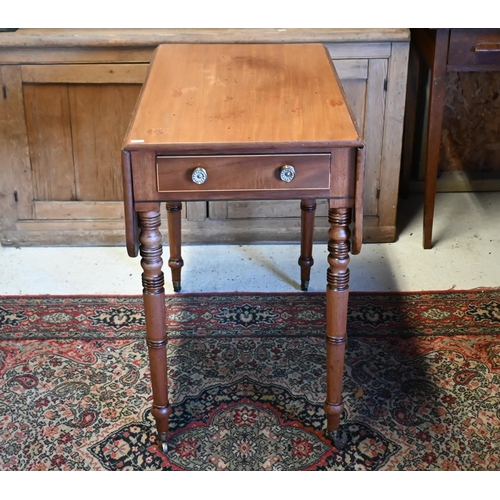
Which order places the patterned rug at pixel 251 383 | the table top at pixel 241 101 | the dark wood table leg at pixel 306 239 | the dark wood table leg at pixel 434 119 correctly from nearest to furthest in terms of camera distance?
1. the table top at pixel 241 101
2. the patterned rug at pixel 251 383
3. the dark wood table leg at pixel 306 239
4. the dark wood table leg at pixel 434 119

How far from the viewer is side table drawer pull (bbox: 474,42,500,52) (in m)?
2.82

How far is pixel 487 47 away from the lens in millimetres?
2826

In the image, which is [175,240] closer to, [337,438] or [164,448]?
[164,448]

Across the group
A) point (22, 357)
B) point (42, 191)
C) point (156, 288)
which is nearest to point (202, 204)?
point (42, 191)

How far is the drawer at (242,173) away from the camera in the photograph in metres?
1.86

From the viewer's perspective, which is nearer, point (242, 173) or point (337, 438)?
point (242, 173)

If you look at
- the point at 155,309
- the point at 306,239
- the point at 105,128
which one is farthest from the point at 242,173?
the point at 105,128

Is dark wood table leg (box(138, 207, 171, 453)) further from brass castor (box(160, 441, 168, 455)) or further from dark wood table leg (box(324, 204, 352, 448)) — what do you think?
dark wood table leg (box(324, 204, 352, 448))

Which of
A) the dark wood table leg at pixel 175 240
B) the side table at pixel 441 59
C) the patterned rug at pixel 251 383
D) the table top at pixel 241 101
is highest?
the table top at pixel 241 101

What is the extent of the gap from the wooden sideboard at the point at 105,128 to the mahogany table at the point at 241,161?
0.72 m

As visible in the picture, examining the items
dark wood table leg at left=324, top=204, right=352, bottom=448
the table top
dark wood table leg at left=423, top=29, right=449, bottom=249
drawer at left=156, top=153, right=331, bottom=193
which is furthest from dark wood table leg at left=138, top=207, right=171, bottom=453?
dark wood table leg at left=423, top=29, right=449, bottom=249

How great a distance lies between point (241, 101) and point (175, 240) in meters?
0.86

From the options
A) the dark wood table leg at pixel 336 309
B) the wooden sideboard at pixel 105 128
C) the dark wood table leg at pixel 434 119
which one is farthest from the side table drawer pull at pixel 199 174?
the dark wood table leg at pixel 434 119

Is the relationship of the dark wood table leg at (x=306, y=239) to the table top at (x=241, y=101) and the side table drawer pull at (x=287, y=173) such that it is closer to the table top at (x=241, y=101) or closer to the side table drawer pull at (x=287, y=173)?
the table top at (x=241, y=101)
